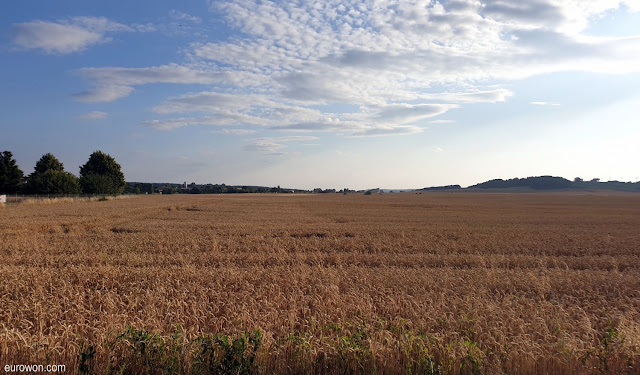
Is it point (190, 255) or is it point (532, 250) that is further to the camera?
point (532, 250)

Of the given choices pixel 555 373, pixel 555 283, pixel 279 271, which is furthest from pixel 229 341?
pixel 555 283

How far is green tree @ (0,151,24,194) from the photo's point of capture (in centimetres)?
7675

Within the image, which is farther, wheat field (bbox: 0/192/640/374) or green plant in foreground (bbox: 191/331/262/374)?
wheat field (bbox: 0/192/640/374)

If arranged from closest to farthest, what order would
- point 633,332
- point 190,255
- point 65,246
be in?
point 633,332
point 190,255
point 65,246

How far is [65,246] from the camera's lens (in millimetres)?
17516

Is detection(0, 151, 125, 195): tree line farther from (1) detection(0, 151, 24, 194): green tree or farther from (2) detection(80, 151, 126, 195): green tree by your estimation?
(2) detection(80, 151, 126, 195): green tree

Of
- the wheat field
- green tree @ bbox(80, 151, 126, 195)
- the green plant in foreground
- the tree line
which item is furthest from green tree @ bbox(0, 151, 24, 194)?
the green plant in foreground

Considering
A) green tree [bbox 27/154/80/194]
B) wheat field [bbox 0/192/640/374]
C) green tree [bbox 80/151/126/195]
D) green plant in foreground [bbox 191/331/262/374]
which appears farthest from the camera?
green tree [bbox 80/151/126/195]

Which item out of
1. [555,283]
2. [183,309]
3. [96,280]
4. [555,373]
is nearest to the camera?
[555,373]

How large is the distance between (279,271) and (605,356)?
27.7 feet

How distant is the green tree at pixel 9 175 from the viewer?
7675 centimetres

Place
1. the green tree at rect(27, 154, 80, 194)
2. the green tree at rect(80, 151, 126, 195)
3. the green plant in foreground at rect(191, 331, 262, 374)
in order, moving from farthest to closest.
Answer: the green tree at rect(80, 151, 126, 195)
the green tree at rect(27, 154, 80, 194)
the green plant in foreground at rect(191, 331, 262, 374)

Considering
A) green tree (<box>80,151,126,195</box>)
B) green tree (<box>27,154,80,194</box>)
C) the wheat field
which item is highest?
green tree (<box>80,151,126,195</box>)

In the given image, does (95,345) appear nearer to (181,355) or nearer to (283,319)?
(181,355)
